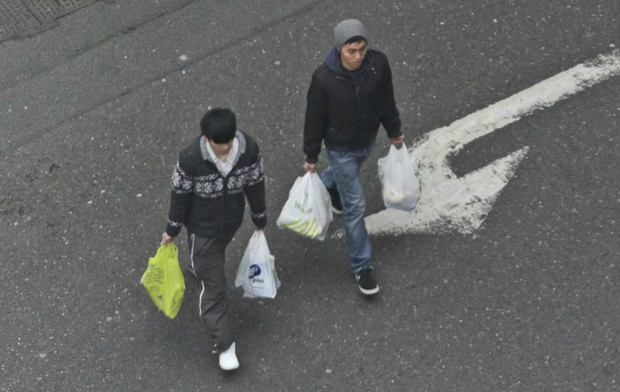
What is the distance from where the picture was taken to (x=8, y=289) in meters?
5.23

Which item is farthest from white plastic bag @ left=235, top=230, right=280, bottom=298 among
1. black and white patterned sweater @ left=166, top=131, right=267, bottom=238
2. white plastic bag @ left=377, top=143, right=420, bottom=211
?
white plastic bag @ left=377, top=143, right=420, bottom=211

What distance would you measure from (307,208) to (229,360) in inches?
39.1

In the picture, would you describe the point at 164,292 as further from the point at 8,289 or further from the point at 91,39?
the point at 91,39

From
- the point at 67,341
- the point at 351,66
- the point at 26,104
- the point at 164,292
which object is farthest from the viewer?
the point at 26,104

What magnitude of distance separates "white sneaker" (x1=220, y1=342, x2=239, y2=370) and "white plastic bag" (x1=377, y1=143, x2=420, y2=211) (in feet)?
4.21

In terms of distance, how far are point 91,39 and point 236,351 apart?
2925mm

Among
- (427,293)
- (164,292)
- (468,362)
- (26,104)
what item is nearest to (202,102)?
(26,104)

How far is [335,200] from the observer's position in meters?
5.24

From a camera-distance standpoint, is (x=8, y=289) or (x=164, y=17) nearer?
Result: (x=8, y=289)

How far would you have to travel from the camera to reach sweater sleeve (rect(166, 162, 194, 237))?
4156 mm

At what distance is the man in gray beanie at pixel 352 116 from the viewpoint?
418cm

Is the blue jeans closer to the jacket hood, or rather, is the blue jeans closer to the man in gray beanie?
the man in gray beanie

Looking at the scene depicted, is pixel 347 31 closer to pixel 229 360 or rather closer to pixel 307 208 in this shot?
pixel 307 208

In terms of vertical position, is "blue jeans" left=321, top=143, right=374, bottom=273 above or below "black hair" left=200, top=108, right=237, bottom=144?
below
